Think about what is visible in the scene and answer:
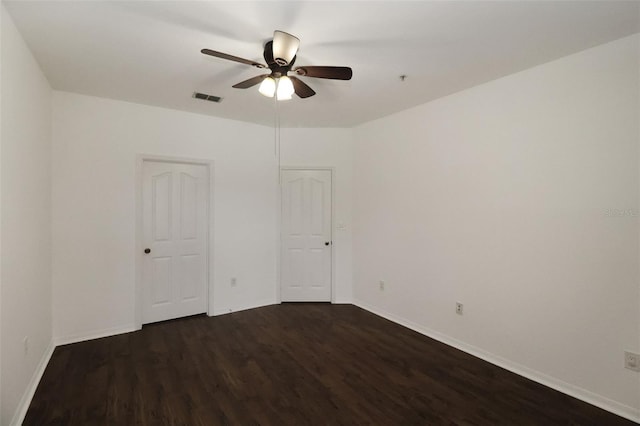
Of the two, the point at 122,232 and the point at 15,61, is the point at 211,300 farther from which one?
the point at 15,61

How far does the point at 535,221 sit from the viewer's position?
258cm

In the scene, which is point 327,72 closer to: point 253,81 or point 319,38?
point 319,38

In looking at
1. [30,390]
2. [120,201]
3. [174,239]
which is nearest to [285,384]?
[30,390]

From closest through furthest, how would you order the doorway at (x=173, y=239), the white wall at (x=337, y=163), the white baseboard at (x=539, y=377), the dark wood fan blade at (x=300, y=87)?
the white baseboard at (x=539, y=377) → the dark wood fan blade at (x=300, y=87) → the doorway at (x=173, y=239) → the white wall at (x=337, y=163)

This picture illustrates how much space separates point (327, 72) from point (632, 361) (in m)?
2.88

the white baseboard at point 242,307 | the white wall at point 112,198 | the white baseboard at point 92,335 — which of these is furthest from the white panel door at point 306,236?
the white baseboard at point 92,335

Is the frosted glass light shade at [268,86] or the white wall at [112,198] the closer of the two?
the frosted glass light shade at [268,86]

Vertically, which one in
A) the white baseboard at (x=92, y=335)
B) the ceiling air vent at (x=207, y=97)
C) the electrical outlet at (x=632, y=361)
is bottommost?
the white baseboard at (x=92, y=335)

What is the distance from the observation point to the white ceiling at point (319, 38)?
1807 mm

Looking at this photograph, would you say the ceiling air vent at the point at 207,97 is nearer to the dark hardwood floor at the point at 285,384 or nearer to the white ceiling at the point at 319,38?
the white ceiling at the point at 319,38

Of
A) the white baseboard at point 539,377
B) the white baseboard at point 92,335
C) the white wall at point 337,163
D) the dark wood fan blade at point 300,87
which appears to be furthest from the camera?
the white wall at point 337,163

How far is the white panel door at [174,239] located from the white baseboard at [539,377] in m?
2.71

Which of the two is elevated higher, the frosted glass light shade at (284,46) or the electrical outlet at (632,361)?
the frosted glass light shade at (284,46)

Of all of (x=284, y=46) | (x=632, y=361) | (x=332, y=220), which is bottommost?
(x=632, y=361)
